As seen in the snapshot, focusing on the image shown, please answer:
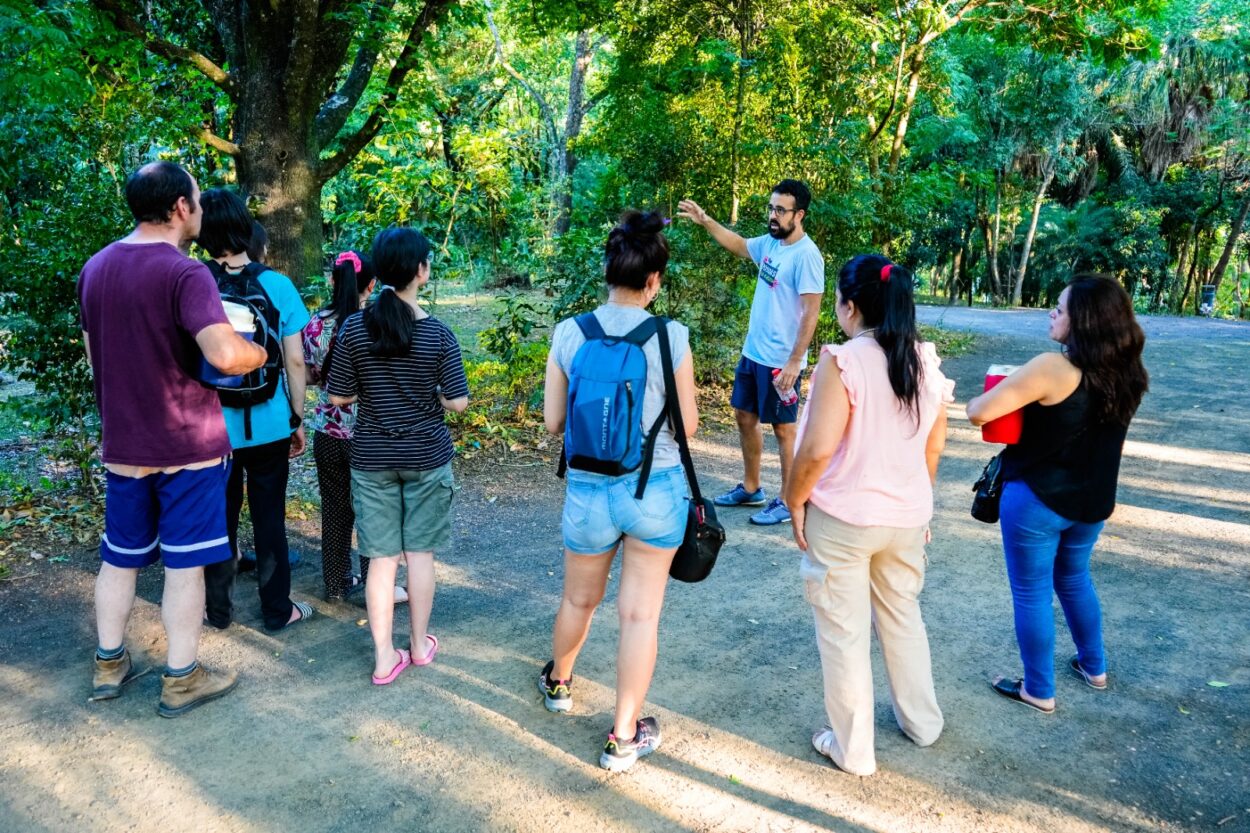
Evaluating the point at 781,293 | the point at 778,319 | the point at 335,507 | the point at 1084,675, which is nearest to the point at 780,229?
the point at 781,293

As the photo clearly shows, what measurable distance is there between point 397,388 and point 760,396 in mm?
2771

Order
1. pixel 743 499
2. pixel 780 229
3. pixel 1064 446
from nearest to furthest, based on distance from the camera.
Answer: pixel 1064 446 → pixel 780 229 → pixel 743 499

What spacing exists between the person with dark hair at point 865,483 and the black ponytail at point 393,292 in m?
1.59

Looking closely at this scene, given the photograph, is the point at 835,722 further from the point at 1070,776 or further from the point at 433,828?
the point at 433,828

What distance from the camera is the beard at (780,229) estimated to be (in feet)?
17.6

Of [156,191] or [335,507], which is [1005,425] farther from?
[156,191]

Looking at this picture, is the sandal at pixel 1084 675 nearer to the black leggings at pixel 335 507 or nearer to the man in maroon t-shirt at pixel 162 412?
the black leggings at pixel 335 507

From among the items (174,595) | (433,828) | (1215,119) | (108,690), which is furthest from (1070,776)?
(1215,119)

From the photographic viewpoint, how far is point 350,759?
3154mm

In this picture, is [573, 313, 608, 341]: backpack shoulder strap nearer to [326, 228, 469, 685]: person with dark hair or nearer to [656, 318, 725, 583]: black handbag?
[656, 318, 725, 583]: black handbag

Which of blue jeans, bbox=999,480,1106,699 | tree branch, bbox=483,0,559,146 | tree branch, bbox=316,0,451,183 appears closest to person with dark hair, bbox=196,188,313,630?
blue jeans, bbox=999,480,1106,699

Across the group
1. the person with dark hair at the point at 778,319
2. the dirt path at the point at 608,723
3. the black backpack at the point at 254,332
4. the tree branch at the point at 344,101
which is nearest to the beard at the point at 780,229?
the person with dark hair at the point at 778,319

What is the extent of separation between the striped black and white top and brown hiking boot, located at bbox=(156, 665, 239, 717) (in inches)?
41.2

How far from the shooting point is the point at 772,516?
5.74 meters
